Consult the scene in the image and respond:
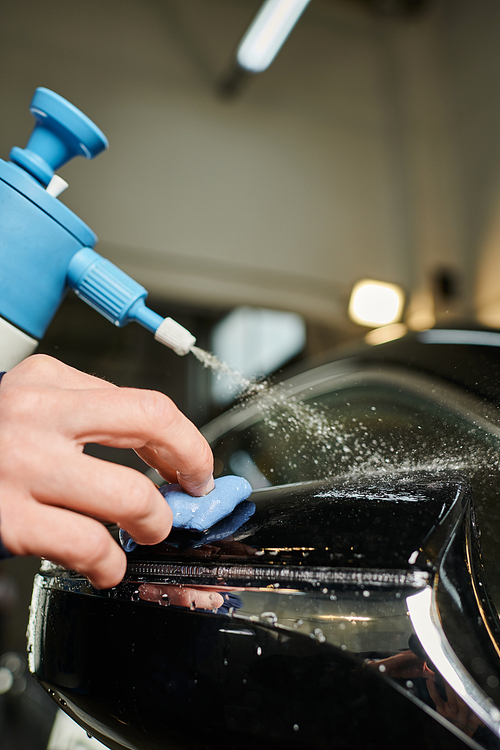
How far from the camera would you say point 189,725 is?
0.19 meters

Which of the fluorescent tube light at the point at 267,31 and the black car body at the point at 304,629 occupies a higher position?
the fluorescent tube light at the point at 267,31

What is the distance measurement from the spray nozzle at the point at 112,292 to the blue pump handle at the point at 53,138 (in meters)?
0.06

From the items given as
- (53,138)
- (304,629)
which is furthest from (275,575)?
(53,138)

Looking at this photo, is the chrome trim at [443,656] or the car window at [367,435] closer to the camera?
the chrome trim at [443,656]

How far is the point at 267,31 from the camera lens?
1228 mm

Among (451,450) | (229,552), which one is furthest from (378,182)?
(229,552)

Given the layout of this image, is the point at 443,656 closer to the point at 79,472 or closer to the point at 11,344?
the point at 79,472

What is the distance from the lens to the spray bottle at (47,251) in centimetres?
30

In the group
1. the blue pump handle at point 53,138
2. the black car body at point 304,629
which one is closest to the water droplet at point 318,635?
the black car body at point 304,629

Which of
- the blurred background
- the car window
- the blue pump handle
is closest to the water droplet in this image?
the car window

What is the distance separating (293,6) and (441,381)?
116cm

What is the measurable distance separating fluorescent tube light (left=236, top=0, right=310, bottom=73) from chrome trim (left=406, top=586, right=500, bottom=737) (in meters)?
1.34

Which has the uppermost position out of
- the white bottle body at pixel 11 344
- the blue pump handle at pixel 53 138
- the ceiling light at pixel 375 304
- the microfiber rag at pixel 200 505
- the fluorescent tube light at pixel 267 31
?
the fluorescent tube light at pixel 267 31

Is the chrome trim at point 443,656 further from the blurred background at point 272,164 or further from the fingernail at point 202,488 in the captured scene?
the blurred background at point 272,164
